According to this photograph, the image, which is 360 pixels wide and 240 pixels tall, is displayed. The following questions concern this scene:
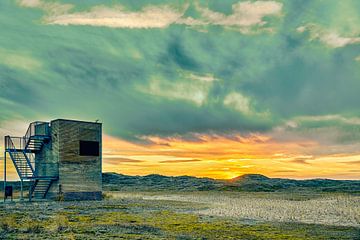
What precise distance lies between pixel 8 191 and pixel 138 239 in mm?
32678

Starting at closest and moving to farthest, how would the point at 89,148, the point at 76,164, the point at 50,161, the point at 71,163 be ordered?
1. the point at 71,163
2. the point at 76,164
3. the point at 50,161
4. the point at 89,148

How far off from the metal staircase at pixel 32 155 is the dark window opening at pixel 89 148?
3.96 metres

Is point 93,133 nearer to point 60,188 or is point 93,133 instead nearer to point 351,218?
point 60,188

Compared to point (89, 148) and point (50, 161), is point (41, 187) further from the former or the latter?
point (89, 148)

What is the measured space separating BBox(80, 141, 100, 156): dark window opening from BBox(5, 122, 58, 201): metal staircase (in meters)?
3.96

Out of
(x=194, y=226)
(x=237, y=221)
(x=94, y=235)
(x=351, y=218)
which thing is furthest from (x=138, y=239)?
(x=351, y=218)

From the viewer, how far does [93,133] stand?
163 feet

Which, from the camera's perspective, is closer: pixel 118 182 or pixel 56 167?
pixel 56 167

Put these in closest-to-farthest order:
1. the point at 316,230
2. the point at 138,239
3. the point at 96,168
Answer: the point at 138,239
the point at 316,230
the point at 96,168

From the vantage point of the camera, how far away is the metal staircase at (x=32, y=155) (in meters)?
45.3

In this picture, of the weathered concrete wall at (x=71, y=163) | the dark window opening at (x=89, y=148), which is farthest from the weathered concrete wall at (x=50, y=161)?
the dark window opening at (x=89, y=148)

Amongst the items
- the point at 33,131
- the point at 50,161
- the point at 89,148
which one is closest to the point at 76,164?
the point at 89,148

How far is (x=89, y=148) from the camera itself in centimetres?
4891

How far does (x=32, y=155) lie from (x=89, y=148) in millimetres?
7274
